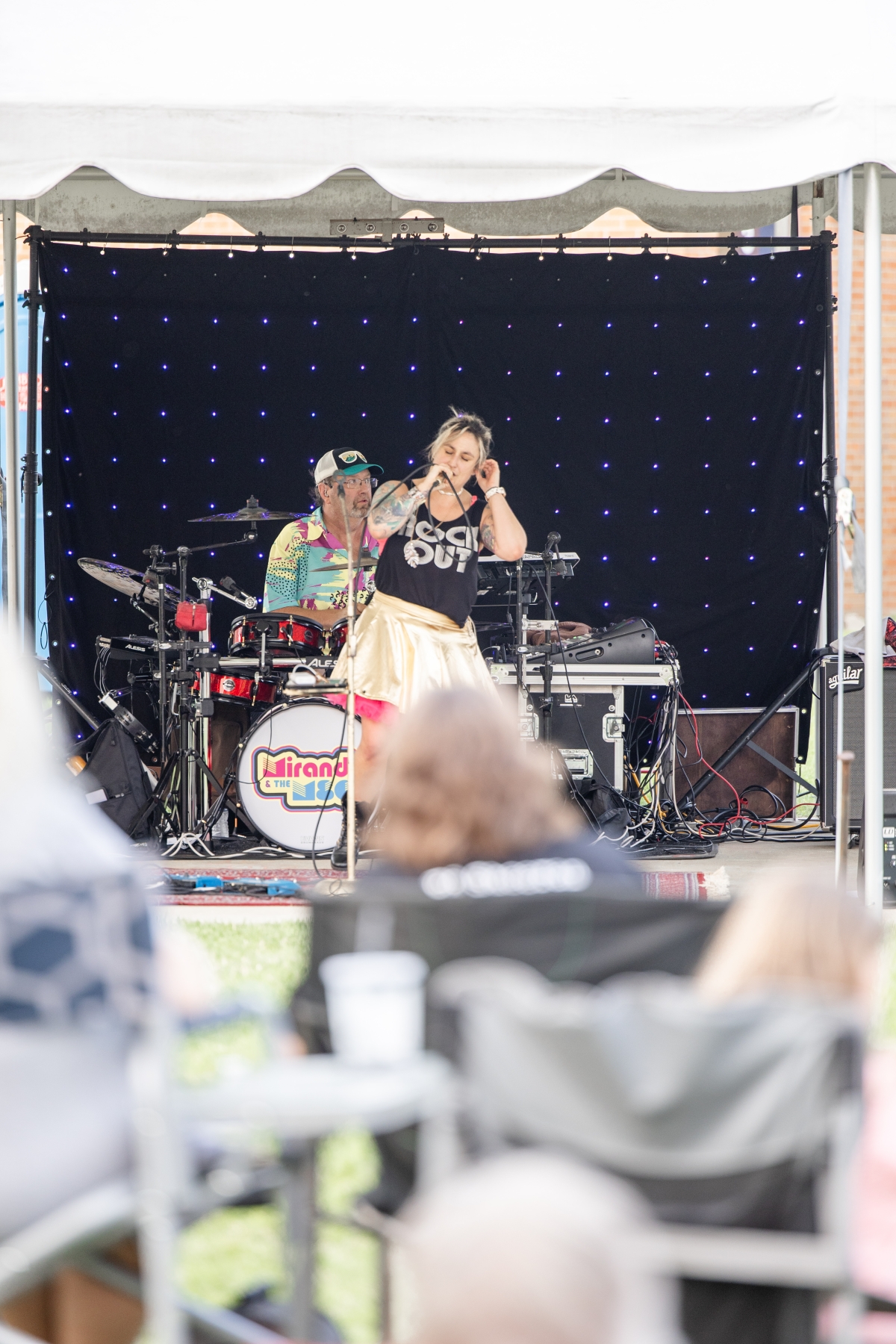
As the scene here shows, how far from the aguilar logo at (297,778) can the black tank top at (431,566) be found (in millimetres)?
905

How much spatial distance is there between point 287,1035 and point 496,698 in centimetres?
57

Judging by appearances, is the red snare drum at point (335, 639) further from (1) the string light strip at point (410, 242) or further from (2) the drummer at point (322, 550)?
(1) the string light strip at point (410, 242)

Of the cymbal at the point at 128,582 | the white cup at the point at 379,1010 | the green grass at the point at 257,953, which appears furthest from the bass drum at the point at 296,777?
the white cup at the point at 379,1010

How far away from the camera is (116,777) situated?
21.9 ft

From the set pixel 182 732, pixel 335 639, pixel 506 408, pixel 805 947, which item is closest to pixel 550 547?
pixel 335 639

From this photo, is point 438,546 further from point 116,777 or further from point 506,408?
point 116,777

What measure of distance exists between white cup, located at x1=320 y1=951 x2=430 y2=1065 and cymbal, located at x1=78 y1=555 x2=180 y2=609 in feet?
17.0

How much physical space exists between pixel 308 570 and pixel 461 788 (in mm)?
5662

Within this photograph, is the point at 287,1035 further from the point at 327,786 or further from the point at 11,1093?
the point at 327,786

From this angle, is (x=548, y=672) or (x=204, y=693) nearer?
(x=204, y=693)

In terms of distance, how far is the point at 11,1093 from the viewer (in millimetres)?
1659

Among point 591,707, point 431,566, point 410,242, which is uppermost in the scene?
point 410,242

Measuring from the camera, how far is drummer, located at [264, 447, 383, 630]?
7473 millimetres

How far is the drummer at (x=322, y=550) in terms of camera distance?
7473 mm
